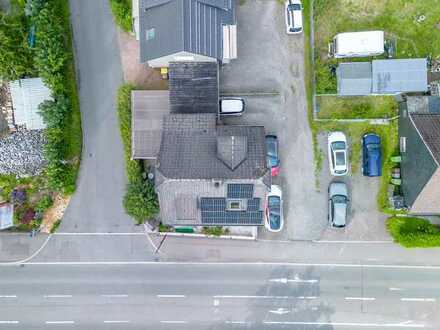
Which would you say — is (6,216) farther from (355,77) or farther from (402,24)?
(402,24)

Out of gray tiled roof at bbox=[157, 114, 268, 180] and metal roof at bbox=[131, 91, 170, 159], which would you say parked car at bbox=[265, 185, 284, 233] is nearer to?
gray tiled roof at bbox=[157, 114, 268, 180]

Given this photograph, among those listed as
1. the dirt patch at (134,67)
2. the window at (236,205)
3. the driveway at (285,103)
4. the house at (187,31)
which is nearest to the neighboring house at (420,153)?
the driveway at (285,103)

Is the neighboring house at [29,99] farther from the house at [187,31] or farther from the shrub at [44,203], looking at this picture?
the house at [187,31]

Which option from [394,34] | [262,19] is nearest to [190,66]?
[262,19]

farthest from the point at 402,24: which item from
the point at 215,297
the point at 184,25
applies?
the point at 215,297

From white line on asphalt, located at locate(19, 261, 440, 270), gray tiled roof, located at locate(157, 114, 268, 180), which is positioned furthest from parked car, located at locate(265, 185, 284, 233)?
gray tiled roof, located at locate(157, 114, 268, 180)

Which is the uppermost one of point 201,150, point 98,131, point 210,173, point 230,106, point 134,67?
point 134,67

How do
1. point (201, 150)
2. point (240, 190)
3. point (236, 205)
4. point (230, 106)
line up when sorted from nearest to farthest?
1. point (240, 190)
2. point (201, 150)
3. point (236, 205)
4. point (230, 106)
